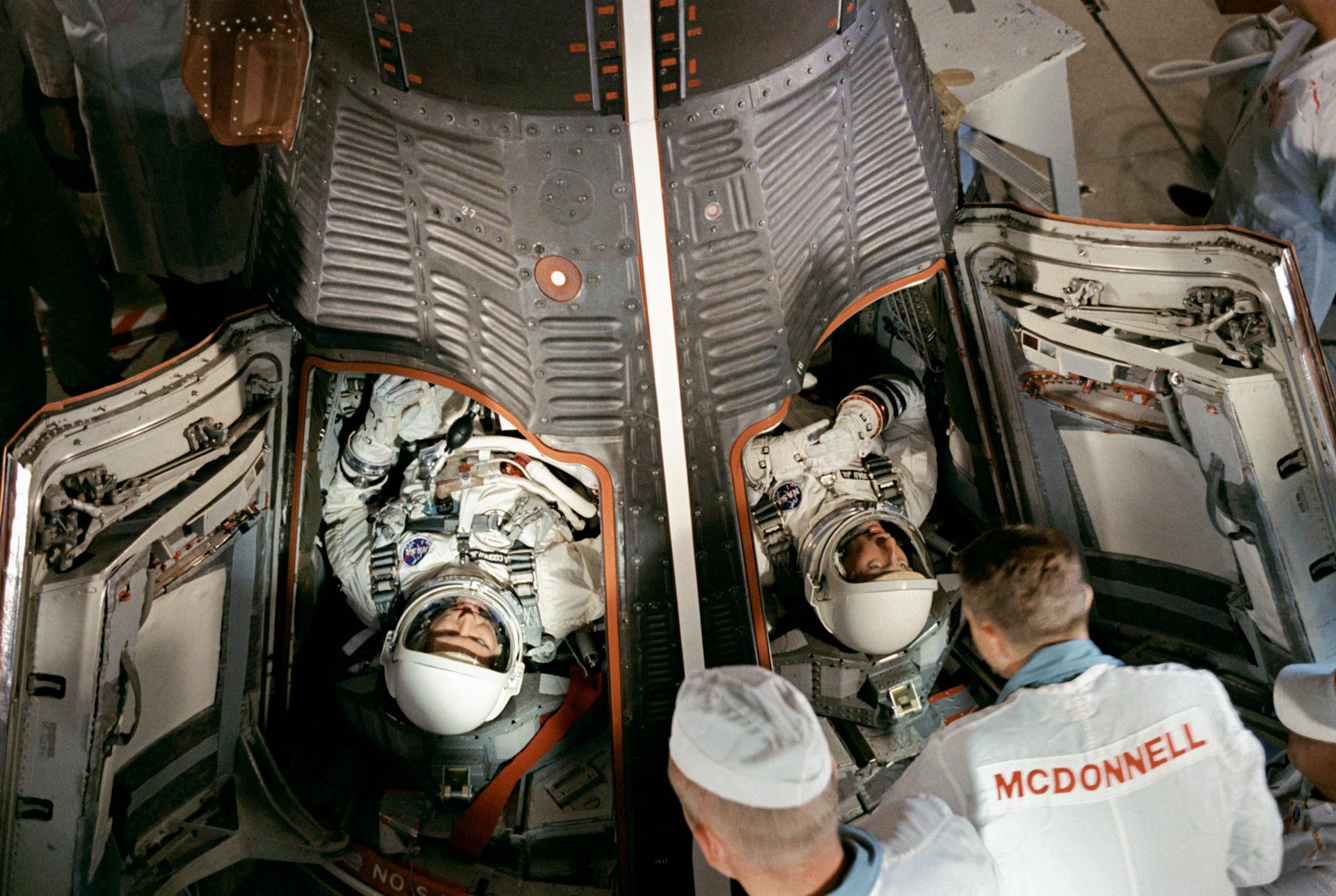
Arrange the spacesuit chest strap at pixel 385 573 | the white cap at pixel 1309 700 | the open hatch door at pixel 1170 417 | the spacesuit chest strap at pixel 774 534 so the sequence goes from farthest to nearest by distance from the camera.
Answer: the spacesuit chest strap at pixel 774 534 → the spacesuit chest strap at pixel 385 573 → the open hatch door at pixel 1170 417 → the white cap at pixel 1309 700

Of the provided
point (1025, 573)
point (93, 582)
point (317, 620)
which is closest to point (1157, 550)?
point (1025, 573)

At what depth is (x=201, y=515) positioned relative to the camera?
3414 mm

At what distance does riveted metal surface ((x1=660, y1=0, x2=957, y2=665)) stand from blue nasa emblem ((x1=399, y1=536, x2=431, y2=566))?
1.07m

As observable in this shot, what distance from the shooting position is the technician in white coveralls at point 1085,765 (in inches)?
92.1

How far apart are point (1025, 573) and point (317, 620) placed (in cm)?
281

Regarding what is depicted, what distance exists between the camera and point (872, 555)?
3.88 meters

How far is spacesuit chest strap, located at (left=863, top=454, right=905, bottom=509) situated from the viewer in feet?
13.8

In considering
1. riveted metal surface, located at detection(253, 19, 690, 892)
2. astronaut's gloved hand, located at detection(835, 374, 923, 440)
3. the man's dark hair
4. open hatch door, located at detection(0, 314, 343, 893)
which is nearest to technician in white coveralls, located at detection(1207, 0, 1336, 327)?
astronaut's gloved hand, located at detection(835, 374, 923, 440)

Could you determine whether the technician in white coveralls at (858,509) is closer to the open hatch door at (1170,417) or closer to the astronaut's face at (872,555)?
the astronaut's face at (872,555)

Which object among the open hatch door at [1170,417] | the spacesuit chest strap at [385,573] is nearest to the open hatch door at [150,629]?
the spacesuit chest strap at [385,573]

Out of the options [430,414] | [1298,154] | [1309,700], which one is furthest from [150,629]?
[1298,154]

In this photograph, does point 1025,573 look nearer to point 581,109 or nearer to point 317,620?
point 581,109

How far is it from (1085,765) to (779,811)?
29.5 inches

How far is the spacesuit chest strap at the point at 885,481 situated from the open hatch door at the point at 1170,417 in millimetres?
396
